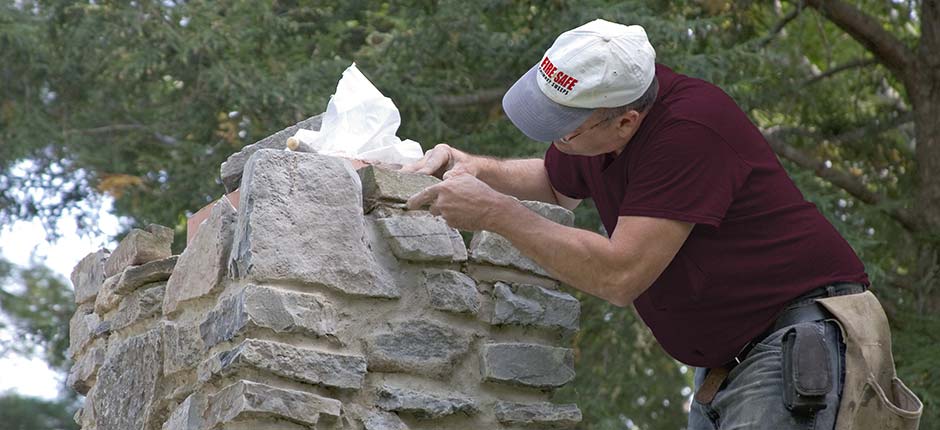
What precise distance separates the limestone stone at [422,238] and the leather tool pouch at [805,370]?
2.58 ft

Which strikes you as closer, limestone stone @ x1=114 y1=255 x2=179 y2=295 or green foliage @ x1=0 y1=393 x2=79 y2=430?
limestone stone @ x1=114 y1=255 x2=179 y2=295

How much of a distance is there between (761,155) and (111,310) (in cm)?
182

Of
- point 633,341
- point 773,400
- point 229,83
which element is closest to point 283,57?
point 229,83

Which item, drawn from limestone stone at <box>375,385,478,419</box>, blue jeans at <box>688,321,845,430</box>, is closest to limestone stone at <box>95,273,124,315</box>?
limestone stone at <box>375,385,478,419</box>

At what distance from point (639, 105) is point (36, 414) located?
33.9ft

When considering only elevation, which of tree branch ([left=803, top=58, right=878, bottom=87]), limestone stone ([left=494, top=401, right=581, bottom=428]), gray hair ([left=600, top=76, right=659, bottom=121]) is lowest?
tree branch ([left=803, top=58, right=878, bottom=87])

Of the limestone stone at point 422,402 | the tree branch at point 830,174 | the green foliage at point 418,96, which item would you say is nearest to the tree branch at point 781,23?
the green foliage at point 418,96

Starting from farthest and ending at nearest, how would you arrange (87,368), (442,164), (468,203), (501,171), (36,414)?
(36,414) < (87,368) < (501,171) < (442,164) < (468,203)

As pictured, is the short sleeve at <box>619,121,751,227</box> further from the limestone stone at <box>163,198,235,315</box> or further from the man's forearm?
the limestone stone at <box>163,198,235,315</box>

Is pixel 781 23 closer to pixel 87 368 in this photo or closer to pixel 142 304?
pixel 87 368

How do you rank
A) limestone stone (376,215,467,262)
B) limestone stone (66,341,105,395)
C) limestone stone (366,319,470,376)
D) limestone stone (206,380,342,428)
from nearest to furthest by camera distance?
limestone stone (206,380,342,428), limestone stone (366,319,470,376), limestone stone (376,215,467,262), limestone stone (66,341,105,395)

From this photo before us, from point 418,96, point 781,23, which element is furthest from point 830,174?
point 418,96

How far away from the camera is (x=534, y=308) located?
3.06 m

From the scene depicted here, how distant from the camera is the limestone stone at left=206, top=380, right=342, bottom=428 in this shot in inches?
102
